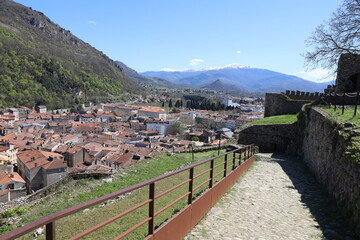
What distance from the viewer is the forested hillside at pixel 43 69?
9956 centimetres

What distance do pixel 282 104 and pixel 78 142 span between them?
1859 inches

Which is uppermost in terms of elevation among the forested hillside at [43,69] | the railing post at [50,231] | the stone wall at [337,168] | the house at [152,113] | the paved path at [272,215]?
the forested hillside at [43,69]

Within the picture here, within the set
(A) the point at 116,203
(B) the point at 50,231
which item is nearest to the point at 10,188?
(A) the point at 116,203

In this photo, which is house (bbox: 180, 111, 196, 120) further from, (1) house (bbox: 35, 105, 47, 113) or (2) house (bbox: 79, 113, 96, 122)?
(1) house (bbox: 35, 105, 47, 113)

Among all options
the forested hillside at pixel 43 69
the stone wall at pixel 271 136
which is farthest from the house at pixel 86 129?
the stone wall at pixel 271 136

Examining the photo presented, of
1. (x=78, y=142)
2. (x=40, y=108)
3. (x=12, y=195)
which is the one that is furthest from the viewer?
(x=40, y=108)

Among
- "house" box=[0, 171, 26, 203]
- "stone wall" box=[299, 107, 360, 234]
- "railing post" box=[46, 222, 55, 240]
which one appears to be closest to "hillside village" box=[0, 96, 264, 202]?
"house" box=[0, 171, 26, 203]

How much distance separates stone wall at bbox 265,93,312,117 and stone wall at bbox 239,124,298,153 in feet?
19.4

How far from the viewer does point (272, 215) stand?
213 inches

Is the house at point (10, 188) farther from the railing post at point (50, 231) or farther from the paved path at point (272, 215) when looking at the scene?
the railing post at point (50, 231)

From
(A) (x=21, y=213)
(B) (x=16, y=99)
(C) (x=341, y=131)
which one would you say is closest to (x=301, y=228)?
(C) (x=341, y=131)

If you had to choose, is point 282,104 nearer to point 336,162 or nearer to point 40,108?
point 336,162

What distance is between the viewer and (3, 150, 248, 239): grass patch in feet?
18.2

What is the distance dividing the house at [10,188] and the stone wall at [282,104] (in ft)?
83.3
